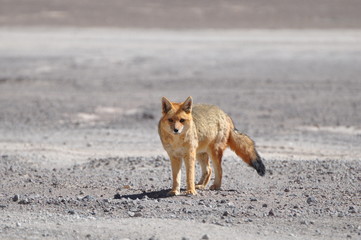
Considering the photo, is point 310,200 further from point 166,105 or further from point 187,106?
point 166,105

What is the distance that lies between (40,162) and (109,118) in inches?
222

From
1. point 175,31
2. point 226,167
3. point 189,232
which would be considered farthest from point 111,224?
point 175,31

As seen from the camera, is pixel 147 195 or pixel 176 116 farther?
pixel 147 195

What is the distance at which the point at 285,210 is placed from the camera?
28.3 ft

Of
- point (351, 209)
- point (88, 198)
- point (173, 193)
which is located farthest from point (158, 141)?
point (351, 209)

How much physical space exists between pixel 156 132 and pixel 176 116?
7158mm

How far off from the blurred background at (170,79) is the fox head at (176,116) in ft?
13.8

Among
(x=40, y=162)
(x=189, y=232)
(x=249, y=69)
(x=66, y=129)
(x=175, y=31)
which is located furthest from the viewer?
(x=175, y=31)

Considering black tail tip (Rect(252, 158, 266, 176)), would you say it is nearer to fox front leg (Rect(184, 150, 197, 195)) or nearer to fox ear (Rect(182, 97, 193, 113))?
fox front leg (Rect(184, 150, 197, 195))

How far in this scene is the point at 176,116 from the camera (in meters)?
8.89

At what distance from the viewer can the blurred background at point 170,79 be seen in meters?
15.3

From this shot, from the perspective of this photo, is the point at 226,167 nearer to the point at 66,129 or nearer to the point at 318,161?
the point at 318,161

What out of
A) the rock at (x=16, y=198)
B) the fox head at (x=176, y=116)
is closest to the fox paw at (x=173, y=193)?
the fox head at (x=176, y=116)

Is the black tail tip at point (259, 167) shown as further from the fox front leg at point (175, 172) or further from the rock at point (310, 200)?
the fox front leg at point (175, 172)
